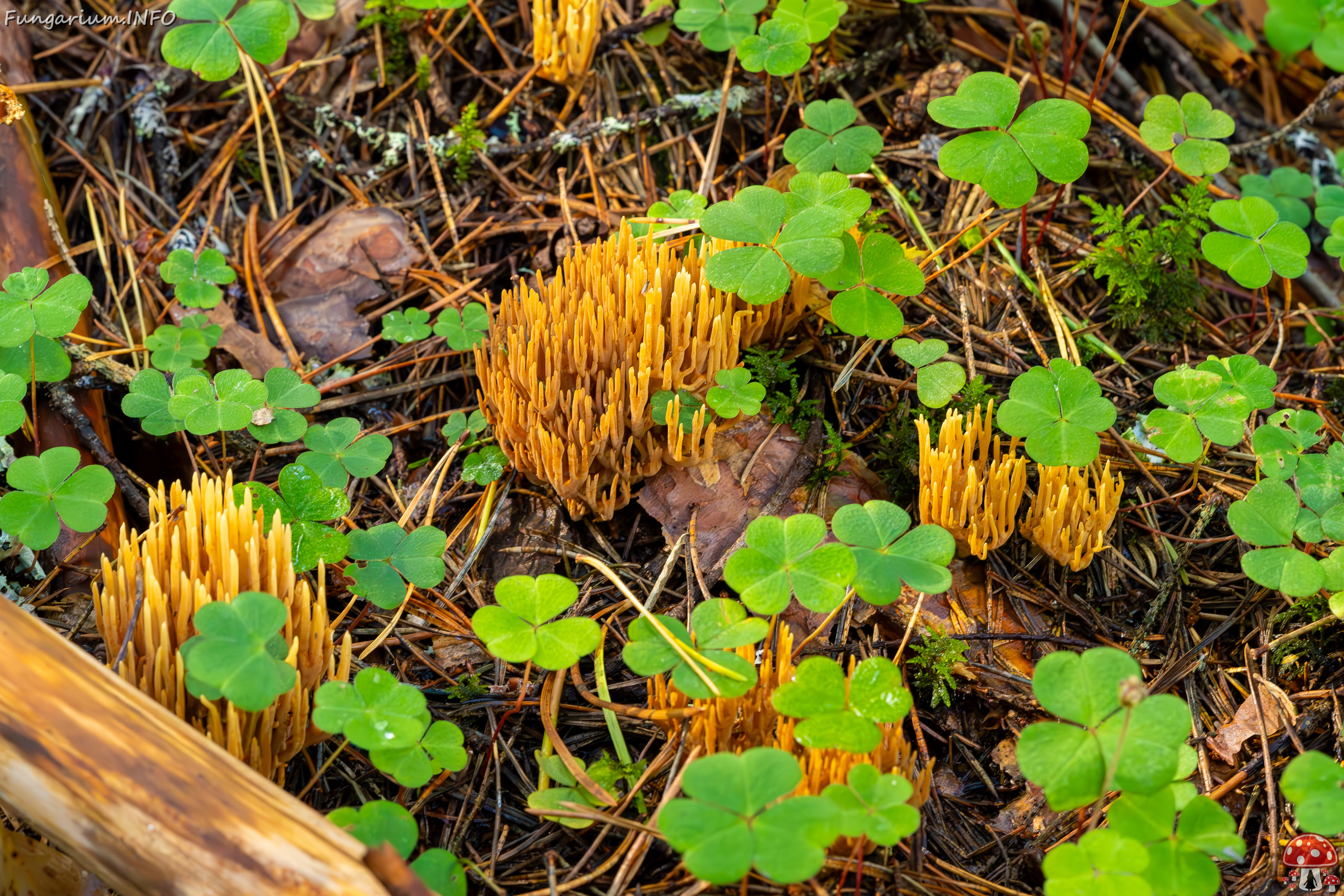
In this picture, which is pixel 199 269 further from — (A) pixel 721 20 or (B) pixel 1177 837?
(B) pixel 1177 837

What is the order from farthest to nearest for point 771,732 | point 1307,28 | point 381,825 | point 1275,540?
1. point 1307,28
2. point 1275,540
3. point 771,732
4. point 381,825

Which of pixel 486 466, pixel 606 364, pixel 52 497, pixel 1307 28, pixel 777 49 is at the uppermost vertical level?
pixel 777 49

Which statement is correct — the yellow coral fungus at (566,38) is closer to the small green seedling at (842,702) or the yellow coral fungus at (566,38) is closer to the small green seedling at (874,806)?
the small green seedling at (842,702)

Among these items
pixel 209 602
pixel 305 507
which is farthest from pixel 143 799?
pixel 305 507

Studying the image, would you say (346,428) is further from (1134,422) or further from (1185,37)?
(1185,37)

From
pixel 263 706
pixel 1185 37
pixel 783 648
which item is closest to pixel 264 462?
pixel 263 706

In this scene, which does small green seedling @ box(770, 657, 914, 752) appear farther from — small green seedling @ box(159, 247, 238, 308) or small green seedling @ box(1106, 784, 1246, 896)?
small green seedling @ box(159, 247, 238, 308)

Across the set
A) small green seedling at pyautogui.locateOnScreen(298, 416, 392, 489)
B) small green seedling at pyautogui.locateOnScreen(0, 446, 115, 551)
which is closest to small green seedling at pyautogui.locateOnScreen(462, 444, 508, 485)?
small green seedling at pyautogui.locateOnScreen(298, 416, 392, 489)
